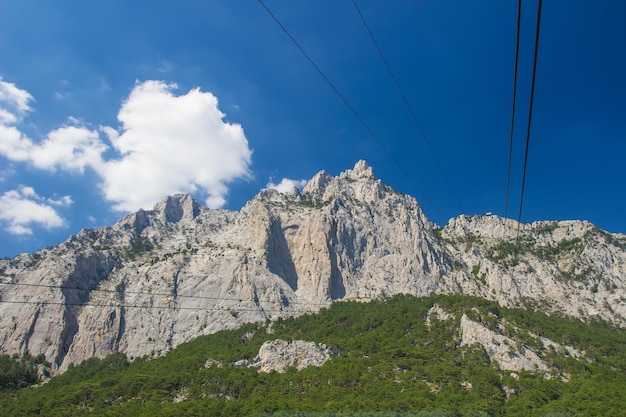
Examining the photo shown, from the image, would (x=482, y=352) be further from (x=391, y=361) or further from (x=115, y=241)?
(x=115, y=241)

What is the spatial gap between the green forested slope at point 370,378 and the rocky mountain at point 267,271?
1104 cm

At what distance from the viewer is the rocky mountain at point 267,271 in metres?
126

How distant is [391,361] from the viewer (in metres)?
86.8

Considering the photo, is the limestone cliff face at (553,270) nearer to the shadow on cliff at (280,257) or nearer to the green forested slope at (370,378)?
the green forested slope at (370,378)

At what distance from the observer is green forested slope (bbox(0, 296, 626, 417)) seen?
206 feet

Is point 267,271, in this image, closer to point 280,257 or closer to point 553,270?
point 280,257

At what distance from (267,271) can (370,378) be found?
226 feet

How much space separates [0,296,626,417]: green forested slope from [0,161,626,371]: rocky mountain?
1104 cm

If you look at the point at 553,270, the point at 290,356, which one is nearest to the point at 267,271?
the point at 290,356

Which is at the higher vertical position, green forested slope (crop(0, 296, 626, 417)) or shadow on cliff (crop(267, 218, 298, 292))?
shadow on cliff (crop(267, 218, 298, 292))

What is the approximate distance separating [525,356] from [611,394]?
2617cm

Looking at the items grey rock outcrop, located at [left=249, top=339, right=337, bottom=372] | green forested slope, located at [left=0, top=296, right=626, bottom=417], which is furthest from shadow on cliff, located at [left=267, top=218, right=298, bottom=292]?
grey rock outcrop, located at [left=249, top=339, right=337, bottom=372]

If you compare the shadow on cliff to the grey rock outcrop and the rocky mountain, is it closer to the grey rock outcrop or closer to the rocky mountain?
the rocky mountain

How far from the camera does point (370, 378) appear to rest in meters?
77.3
